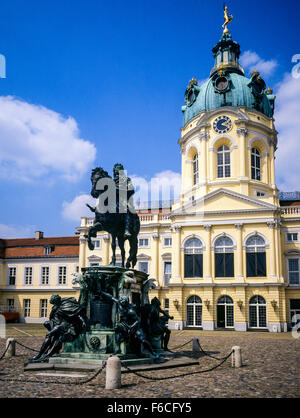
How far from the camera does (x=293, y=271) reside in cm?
4150

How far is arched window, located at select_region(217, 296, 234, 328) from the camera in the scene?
39594 millimetres

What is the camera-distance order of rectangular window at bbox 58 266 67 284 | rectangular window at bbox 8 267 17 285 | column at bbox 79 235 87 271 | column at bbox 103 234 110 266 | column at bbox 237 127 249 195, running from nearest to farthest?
column at bbox 237 127 249 195, column at bbox 103 234 110 266, column at bbox 79 235 87 271, rectangular window at bbox 58 266 67 284, rectangular window at bbox 8 267 17 285

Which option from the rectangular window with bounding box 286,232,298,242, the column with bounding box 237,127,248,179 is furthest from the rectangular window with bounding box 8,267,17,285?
the rectangular window with bounding box 286,232,298,242

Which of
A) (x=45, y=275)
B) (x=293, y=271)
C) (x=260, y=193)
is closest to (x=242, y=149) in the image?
(x=260, y=193)

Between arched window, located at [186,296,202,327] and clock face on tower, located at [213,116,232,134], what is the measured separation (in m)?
18.0

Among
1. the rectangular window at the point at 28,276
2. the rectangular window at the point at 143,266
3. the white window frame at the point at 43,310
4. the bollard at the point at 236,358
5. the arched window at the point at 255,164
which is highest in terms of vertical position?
the arched window at the point at 255,164

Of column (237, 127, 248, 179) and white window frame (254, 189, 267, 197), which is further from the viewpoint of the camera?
white window frame (254, 189, 267, 197)

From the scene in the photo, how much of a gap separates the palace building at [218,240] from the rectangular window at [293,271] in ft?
0.31

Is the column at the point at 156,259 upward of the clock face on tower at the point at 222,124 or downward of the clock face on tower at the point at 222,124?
downward

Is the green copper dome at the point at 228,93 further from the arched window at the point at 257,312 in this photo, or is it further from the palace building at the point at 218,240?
the arched window at the point at 257,312

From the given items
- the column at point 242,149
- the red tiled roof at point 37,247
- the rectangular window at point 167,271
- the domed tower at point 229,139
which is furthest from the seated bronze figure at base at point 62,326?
the red tiled roof at point 37,247

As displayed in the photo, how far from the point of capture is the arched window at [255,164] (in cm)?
4619

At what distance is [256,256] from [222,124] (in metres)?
15.0

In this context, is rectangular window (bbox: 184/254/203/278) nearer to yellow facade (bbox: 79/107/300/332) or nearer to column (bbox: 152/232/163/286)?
yellow facade (bbox: 79/107/300/332)
